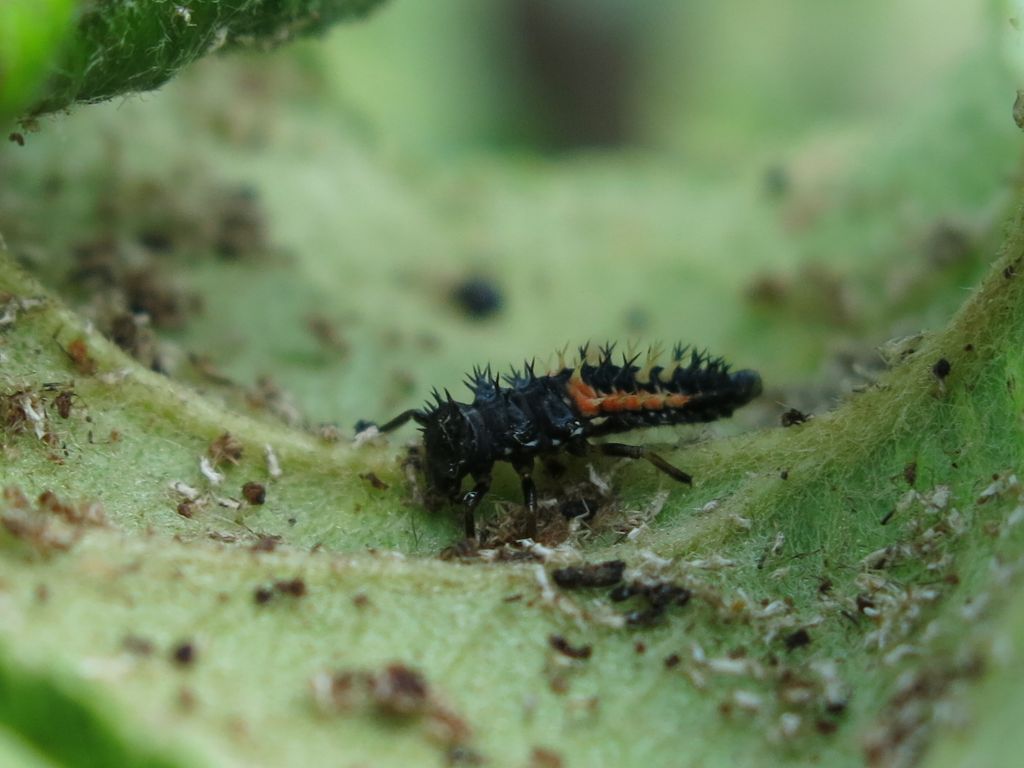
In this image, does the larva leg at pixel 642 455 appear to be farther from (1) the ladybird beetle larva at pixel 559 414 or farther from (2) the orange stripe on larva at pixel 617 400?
(2) the orange stripe on larva at pixel 617 400

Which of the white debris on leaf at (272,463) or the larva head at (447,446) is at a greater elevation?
the larva head at (447,446)

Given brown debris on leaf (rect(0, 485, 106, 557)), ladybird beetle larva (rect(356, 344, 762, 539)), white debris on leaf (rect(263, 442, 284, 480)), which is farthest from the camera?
ladybird beetle larva (rect(356, 344, 762, 539))

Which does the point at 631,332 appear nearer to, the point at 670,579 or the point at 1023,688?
the point at 670,579

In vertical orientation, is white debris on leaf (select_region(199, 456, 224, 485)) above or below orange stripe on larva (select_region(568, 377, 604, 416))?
below

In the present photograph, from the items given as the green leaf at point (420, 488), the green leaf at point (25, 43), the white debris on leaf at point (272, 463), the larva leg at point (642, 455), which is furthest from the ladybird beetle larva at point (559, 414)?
the green leaf at point (25, 43)

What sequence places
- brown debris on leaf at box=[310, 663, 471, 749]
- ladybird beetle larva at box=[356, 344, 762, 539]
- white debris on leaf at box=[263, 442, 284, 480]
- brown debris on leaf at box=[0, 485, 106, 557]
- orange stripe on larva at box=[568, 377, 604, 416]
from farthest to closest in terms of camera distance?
orange stripe on larva at box=[568, 377, 604, 416]
ladybird beetle larva at box=[356, 344, 762, 539]
white debris on leaf at box=[263, 442, 284, 480]
brown debris on leaf at box=[0, 485, 106, 557]
brown debris on leaf at box=[310, 663, 471, 749]

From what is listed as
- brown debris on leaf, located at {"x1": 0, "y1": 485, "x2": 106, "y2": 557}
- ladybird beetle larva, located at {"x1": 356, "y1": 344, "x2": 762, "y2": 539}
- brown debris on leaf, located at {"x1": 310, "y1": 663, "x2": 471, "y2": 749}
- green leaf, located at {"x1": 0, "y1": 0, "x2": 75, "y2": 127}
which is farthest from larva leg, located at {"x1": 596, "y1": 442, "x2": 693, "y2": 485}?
green leaf, located at {"x1": 0, "y1": 0, "x2": 75, "y2": 127}

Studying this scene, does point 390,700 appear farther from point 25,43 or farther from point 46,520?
point 25,43

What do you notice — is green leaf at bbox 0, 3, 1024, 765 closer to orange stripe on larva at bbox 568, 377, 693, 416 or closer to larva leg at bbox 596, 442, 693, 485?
larva leg at bbox 596, 442, 693, 485
